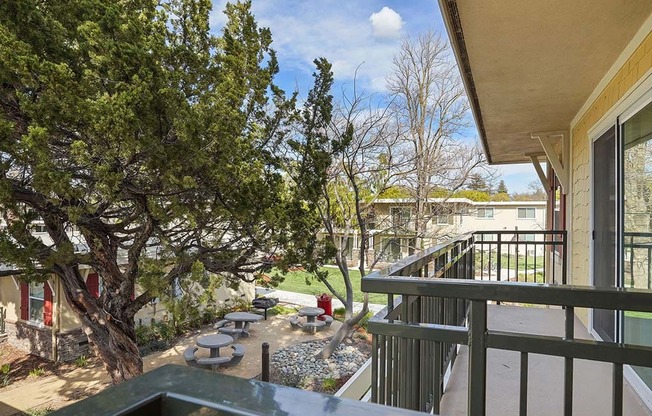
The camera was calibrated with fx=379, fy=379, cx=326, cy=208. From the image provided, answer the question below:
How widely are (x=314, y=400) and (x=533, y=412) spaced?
223cm

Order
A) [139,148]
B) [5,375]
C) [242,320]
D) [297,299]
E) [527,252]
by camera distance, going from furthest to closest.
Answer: [297,299] → [242,320] → [5,375] → [527,252] → [139,148]

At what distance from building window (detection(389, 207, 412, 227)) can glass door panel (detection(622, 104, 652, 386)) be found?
31.4 feet

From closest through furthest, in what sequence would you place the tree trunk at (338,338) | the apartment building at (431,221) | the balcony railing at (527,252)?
1. the balcony railing at (527,252)
2. the tree trunk at (338,338)
3. the apartment building at (431,221)

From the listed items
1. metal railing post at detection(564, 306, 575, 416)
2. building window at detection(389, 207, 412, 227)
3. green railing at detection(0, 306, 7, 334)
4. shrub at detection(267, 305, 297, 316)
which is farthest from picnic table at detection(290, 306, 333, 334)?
metal railing post at detection(564, 306, 575, 416)

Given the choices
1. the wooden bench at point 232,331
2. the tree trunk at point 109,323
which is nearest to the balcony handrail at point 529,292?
the tree trunk at point 109,323

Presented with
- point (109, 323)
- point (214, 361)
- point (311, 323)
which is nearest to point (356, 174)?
point (311, 323)

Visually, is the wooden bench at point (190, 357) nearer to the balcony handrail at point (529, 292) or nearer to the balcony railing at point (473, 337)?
the balcony railing at point (473, 337)

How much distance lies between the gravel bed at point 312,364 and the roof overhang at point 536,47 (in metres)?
5.98

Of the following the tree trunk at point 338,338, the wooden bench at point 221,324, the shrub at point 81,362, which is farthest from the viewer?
the wooden bench at point 221,324

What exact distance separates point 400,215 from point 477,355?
42.2 feet

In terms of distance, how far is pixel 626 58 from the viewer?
2.80 m

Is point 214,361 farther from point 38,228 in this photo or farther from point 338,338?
point 38,228

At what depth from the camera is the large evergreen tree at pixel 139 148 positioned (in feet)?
12.1

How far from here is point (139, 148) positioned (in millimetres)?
4023
